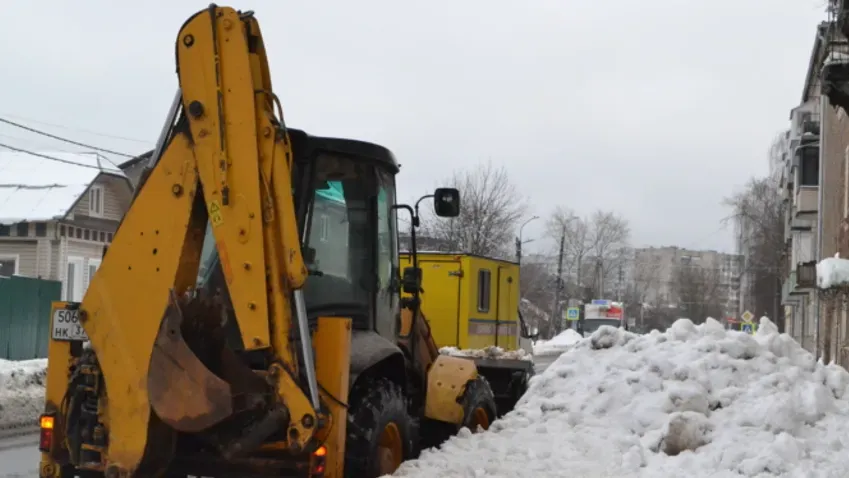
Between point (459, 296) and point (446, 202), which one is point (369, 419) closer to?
point (446, 202)

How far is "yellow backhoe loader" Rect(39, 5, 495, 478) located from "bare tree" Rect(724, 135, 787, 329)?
6711cm

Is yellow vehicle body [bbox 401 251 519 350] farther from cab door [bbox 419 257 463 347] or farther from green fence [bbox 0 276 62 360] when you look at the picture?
green fence [bbox 0 276 62 360]

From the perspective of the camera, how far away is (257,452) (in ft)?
19.0

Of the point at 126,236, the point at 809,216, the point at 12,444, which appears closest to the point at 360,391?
the point at 126,236

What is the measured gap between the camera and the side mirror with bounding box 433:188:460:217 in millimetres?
7883

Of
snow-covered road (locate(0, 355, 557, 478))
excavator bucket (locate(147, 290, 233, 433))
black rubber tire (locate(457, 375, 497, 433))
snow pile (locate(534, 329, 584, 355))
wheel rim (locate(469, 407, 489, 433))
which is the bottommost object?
snow pile (locate(534, 329, 584, 355))

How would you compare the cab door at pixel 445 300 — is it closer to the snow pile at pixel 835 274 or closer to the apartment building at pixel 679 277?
the snow pile at pixel 835 274

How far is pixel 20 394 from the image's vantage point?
15.0m

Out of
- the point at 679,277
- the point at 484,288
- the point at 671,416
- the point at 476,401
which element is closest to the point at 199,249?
the point at 476,401

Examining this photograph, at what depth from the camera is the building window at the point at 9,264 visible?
110 ft

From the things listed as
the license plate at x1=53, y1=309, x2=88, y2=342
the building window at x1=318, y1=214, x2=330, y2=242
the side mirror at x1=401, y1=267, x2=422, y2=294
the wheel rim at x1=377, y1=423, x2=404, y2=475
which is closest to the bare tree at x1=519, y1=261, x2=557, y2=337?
the side mirror at x1=401, y1=267, x2=422, y2=294

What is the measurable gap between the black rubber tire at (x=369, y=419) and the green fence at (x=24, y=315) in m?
16.6

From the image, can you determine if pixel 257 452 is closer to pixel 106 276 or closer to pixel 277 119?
pixel 106 276

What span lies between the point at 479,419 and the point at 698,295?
97608 millimetres
